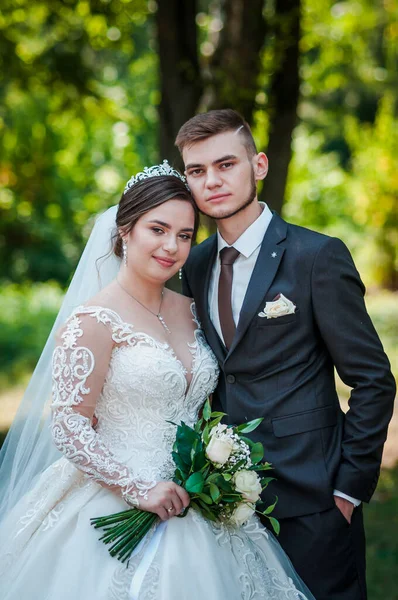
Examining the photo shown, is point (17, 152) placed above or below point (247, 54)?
below

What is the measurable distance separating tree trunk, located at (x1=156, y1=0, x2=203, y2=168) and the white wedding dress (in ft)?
11.0

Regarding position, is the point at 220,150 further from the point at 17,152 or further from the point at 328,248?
the point at 17,152

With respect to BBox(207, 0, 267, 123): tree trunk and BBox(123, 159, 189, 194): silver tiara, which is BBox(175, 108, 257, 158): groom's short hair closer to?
BBox(123, 159, 189, 194): silver tiara

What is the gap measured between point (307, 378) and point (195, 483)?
0.70m

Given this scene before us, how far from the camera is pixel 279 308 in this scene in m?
3.13

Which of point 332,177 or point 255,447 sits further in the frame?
point 332,177

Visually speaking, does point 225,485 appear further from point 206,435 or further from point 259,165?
point 259,165

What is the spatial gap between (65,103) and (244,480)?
274 inches

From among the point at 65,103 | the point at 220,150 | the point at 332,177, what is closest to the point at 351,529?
the point at 220,150

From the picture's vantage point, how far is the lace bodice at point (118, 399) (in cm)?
295

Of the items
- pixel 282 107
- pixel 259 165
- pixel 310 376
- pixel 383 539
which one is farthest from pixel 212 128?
pixel 383 539

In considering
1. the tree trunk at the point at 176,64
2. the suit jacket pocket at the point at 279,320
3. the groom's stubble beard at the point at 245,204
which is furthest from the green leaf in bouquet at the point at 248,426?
the tree trunk at the point at 176,64

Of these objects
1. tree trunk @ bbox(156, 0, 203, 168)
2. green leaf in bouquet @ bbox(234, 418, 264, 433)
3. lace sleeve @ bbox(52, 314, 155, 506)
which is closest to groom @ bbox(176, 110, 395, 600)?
green leaf in bouquet @ bbox(234, 418, 264, 433)

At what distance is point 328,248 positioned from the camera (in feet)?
10.3
